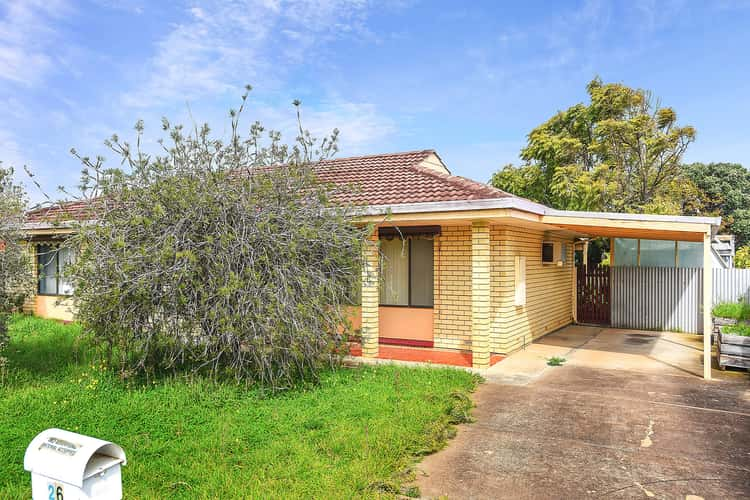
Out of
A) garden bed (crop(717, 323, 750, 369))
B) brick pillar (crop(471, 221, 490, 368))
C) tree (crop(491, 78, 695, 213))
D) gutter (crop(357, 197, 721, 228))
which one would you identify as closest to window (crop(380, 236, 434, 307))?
gutter (crop(357, 197, 721, 228))

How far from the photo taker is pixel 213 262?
6.76 metres

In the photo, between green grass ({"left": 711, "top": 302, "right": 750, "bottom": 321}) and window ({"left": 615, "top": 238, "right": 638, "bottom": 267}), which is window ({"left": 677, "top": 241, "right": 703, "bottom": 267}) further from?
green grass ({"left": 711, "top": 302, "right": 750, "bottom": 321})

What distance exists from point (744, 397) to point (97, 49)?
553 inches

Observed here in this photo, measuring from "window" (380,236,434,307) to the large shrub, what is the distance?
3482 mm

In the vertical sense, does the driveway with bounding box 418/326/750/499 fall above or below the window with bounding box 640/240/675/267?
below

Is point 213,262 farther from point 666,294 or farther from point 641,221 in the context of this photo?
point 666,294

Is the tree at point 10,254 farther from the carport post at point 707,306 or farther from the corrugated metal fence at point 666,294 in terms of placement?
the corrugated metal fence at point 666,294

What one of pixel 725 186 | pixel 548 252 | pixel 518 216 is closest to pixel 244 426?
pixel 518 216

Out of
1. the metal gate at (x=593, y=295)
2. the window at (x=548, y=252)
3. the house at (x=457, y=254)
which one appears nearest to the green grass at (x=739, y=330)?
the house at (x=457, y=254)

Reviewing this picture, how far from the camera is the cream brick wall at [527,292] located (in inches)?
396

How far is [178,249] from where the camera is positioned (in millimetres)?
6793

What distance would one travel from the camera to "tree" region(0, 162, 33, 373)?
8133 mm

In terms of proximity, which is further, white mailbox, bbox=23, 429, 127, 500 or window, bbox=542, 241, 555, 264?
window, bbox=542, 241, 555, 264

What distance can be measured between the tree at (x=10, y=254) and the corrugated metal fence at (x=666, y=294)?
1440 centimetres
